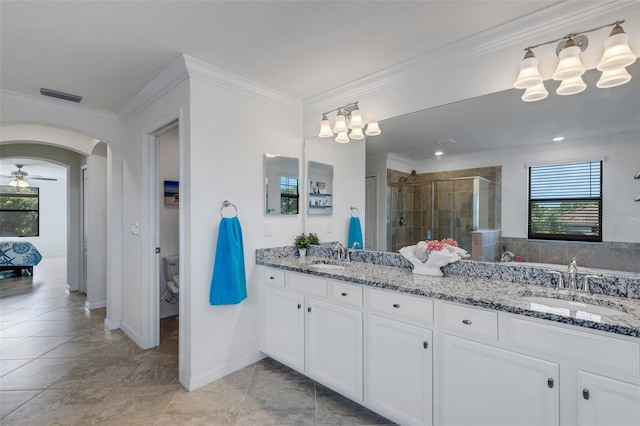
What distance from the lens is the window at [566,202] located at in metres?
1.69

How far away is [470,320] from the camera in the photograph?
1.52 m

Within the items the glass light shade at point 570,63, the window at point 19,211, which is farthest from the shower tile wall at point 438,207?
the window at point 19,211

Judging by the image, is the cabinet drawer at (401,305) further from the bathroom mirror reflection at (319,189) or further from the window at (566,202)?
the bathroom mirror reflection at (319,189)

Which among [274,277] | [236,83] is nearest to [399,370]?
[274,277]

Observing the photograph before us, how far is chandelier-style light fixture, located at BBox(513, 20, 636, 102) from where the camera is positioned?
4.79 feet

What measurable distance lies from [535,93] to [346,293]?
1.66 metres

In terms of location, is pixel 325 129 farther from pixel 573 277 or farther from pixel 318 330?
pixel 573 277

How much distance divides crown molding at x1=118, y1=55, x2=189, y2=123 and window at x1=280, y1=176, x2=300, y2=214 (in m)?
1.18

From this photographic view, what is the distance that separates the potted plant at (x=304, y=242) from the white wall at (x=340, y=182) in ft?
0.28

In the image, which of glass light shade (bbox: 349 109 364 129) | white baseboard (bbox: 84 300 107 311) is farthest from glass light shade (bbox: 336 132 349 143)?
white baseboard (bbox: 84 300 107 311)

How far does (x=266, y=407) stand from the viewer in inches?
82.6

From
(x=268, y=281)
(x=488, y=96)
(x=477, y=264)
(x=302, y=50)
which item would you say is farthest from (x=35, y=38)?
(x=477, y=264)

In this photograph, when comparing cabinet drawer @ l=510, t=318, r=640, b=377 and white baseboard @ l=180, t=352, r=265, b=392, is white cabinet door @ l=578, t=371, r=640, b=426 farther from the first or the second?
white baseboard @ l=180, t=352, r=265, b=392

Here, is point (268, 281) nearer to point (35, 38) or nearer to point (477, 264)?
point (477, 264)
